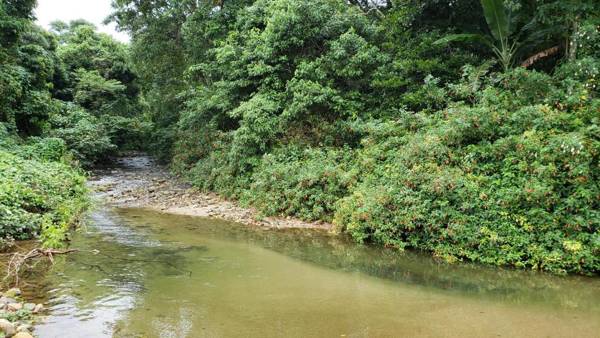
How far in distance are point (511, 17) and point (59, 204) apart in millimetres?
12935

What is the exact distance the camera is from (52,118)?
2177 centimetres

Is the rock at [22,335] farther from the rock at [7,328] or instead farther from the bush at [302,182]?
the bush at [302,182]

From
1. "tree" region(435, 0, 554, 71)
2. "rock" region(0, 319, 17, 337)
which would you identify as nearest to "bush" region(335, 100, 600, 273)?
"tree" region(435, 0, 554, 71)

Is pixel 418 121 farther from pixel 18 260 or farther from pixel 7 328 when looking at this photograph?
pixel 7 328

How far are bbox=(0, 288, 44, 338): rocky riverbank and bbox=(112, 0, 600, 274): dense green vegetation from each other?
688 centimetres

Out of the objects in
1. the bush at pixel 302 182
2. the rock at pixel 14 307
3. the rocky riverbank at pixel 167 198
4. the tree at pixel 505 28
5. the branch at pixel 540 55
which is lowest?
the rock at pixel 14 307

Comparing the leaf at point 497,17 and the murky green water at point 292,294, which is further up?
the leaf at point 497,17

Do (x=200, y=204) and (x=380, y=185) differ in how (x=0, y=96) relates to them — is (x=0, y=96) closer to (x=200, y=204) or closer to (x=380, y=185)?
(x=200, y=204)

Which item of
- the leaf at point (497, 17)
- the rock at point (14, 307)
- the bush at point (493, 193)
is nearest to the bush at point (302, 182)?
the bush at point (493, 193)

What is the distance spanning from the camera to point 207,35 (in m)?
19.5

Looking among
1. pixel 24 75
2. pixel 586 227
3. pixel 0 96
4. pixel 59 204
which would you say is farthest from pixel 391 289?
pixel 24 75

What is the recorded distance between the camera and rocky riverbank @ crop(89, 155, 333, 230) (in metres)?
13.1

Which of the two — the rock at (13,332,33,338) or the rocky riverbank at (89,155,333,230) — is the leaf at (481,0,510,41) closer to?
the rocky riverbank at (89,155,333,230)

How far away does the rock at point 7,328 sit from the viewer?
498 centimetres
